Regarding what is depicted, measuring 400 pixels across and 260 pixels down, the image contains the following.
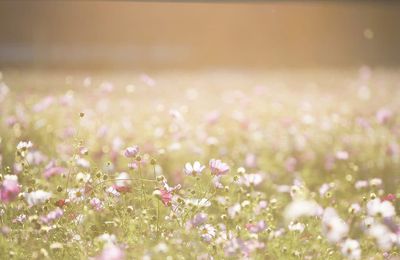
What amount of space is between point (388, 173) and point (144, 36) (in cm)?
1298

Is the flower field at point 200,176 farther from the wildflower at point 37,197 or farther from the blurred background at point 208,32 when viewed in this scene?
the blurred background at point 208,32

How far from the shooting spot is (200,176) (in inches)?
110

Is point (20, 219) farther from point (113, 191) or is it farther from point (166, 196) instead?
point (166, 196)

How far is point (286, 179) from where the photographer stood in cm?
389

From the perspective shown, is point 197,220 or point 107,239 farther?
point 197,220

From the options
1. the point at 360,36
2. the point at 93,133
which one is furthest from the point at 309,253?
the point at 360,36

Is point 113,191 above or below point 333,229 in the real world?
above

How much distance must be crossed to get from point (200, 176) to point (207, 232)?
23.7 inches

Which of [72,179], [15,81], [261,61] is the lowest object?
[72,179]

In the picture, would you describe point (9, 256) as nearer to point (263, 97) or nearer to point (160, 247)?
point (160, 247)

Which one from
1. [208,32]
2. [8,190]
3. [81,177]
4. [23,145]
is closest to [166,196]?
[81,177]

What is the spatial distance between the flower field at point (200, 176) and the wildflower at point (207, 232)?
0.03 ft

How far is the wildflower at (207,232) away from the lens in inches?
86.6

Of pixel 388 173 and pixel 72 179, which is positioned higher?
pixel 388 173
